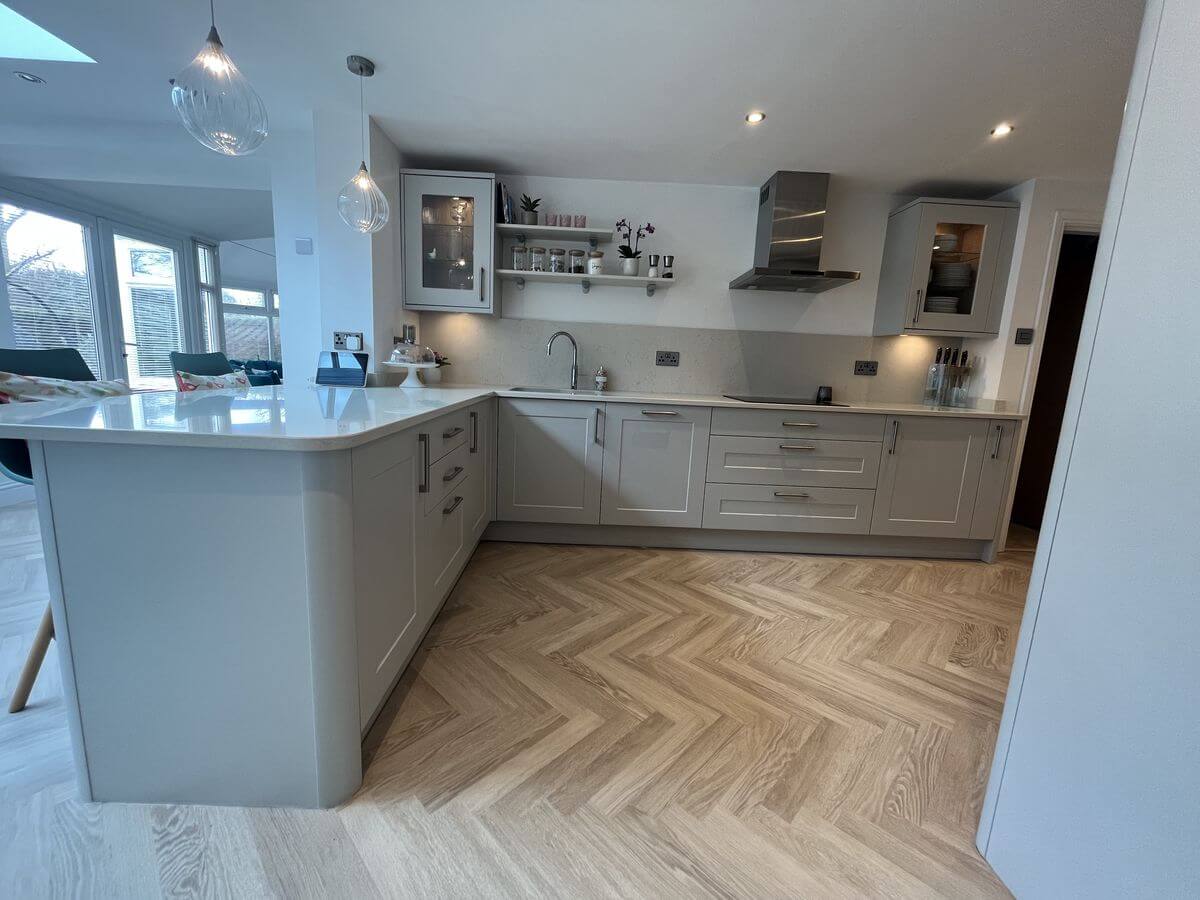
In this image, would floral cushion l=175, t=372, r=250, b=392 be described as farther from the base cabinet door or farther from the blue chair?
the base cabinet door

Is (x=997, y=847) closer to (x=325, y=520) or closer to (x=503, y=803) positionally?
(x=503, y=803)

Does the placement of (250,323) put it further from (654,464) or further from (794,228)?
(794,228)

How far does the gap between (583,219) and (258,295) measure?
27.6 feet

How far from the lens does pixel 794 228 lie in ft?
9.09

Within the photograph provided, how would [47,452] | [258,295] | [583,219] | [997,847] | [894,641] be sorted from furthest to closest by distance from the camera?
[258,295] → [583,219] → [894,641] → [997,847] → [47,452]

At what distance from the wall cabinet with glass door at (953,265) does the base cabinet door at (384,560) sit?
9.91ft

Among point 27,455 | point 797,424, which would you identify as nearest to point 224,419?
point 27,455

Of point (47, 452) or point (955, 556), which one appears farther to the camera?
point (955, 556)

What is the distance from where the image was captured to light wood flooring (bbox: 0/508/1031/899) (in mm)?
966

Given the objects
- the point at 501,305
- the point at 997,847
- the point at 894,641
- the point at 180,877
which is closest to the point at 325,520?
the point at 180,877

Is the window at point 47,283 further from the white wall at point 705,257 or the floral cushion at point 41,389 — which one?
the white wall at point 705,257

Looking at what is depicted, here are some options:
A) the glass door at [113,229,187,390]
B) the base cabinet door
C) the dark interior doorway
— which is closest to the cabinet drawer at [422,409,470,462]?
the base cabinet door

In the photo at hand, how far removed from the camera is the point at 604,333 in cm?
313

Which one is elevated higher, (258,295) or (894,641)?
(258,295)
